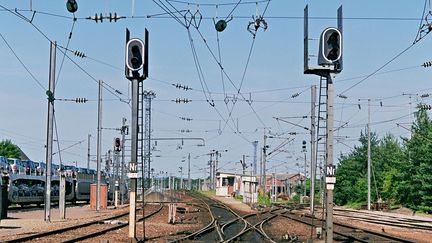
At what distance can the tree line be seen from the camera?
59469 millimetres

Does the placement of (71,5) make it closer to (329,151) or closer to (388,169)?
(329,151)

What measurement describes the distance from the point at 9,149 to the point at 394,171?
3054 inches

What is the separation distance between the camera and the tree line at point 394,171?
5947 centimetres

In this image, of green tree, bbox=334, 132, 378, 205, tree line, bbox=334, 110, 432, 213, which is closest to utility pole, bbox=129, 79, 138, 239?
tree line, bbox=334, 110, 432, 213

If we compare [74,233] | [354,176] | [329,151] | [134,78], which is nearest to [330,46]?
[329,151]

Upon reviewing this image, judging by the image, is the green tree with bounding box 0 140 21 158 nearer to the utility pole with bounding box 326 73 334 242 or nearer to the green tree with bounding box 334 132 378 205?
the green tree with bounding box 334 132 378 205

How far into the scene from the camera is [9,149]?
12538 centimetres

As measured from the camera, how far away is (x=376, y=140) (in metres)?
91.6

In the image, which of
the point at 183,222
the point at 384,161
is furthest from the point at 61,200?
the point at 384,161

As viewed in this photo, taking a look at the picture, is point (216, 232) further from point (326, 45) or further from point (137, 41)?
point (326, 45)

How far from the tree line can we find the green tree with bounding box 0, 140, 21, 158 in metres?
60.4

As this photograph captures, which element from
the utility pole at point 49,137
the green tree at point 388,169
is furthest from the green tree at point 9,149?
the utility pole at point 49,137

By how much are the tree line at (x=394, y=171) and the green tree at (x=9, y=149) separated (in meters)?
60.4

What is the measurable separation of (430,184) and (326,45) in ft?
145
